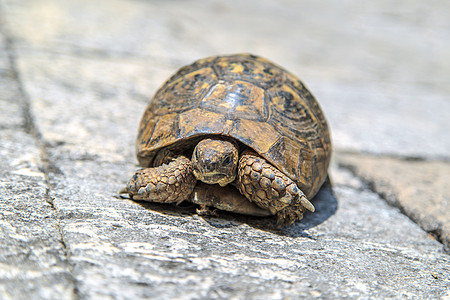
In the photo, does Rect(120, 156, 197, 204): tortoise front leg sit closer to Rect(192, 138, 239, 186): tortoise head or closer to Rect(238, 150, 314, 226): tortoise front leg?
Rect(192, 138, 239, 186): tortoise head

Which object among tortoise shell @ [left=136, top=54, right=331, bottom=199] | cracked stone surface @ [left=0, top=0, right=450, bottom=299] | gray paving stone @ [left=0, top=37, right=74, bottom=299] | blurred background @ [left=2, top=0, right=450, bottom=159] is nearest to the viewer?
gray paving stone @ [left=0, top=37, right=74, bottom=299]

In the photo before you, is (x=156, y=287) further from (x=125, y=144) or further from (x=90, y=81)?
(x=90, y=81)

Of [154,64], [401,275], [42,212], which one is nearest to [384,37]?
[154,64]

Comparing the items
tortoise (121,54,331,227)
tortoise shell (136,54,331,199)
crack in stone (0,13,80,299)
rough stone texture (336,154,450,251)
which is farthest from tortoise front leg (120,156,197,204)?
rough stone texture (336,154,450,251)

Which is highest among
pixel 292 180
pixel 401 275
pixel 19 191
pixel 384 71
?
pixel 384 71

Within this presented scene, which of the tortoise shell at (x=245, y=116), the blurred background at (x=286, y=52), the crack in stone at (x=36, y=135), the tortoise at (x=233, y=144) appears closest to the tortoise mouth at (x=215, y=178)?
the tortoise at (x=233, y=144)
